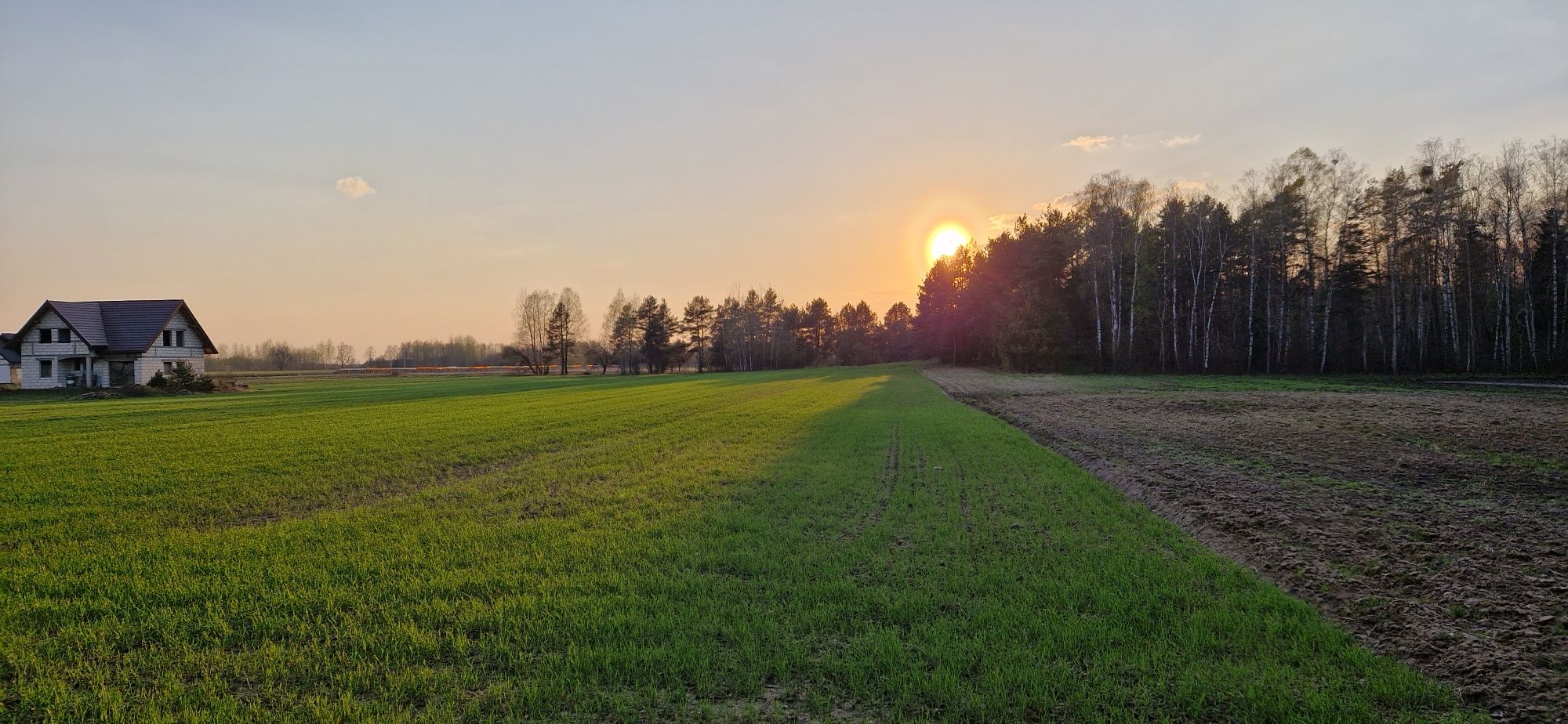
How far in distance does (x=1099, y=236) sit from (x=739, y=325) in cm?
5674

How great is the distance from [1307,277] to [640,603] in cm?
5688

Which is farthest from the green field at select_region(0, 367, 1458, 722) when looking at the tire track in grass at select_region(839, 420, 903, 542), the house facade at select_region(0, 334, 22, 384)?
the house facade at select_region(0, 334, 22, 384)

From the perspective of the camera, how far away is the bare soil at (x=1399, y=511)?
14.5 feet

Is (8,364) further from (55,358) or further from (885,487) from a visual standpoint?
(885,487)

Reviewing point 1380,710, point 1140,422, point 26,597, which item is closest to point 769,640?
point 1380,710

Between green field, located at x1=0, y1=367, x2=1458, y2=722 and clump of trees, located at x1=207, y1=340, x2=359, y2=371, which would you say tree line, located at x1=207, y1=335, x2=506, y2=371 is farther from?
green field, located at x1=0, y1=367, x2=1458, y2=722

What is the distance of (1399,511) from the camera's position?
307 inches

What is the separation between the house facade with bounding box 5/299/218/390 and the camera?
43.0 m

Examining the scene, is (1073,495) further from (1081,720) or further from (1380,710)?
(1081,720)

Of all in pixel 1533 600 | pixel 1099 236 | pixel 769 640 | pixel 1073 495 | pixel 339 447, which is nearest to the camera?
pixel 769 640

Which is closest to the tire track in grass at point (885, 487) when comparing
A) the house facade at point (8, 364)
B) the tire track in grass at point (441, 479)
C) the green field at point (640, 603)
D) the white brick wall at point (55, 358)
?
the green field at point (640, 603)

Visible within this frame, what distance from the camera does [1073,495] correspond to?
9.27m

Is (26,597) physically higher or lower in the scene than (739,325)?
lower

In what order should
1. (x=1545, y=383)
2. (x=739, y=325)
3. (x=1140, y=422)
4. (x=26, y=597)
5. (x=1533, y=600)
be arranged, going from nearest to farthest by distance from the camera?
1. (x=1533, y=600)
2. (x=26, y=597)
3. (x=1140, y=422)
4. (x=1545, y=383)
5. (x=739, y=325)
